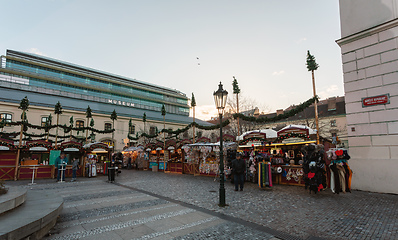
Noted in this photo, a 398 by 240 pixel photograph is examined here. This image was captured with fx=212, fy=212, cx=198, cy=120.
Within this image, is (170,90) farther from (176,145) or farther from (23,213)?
(23,213)

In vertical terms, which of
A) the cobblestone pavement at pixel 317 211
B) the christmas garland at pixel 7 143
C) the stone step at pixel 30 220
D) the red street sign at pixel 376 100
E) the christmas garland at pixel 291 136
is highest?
the red street sign at pixel 376 100

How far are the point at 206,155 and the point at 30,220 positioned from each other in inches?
541

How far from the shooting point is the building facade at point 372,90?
9531 millimetres

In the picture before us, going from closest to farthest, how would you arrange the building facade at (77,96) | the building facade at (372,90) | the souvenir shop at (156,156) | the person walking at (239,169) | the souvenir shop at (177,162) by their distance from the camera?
1. the building facade at (372,90)
2. the person walking at (239,169)
3. the souvenir shop at (177,162)
4. the souvenir shop at (156,156)
5. the building facade at (77,96)

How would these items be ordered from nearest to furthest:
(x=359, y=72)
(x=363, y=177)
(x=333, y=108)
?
(x=363, y=177) → (x=359, y=72) → (x=333, y=108)

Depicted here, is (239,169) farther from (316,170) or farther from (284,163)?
(284,163)

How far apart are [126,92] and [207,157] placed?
121 ft

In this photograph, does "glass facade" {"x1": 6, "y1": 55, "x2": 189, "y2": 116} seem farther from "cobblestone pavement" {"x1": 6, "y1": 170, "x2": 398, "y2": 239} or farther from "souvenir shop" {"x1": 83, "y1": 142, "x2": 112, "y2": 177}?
"cobblestone pavement" {"x1": 6, "y1": 170, "x2": 398, "y2": 239}

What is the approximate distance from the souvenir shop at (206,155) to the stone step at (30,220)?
11.2m

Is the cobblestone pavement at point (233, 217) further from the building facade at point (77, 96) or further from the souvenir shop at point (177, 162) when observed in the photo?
the building facade at point (77, 96)

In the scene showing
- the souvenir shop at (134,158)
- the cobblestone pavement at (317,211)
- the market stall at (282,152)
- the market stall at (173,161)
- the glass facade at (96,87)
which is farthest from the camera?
the glass facade at (96,87)

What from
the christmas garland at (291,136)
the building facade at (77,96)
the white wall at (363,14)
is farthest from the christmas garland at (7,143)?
the white wall at (363,14)

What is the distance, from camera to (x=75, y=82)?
4197cm

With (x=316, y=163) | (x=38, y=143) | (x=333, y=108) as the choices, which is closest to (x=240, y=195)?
(x=316, y=163)
